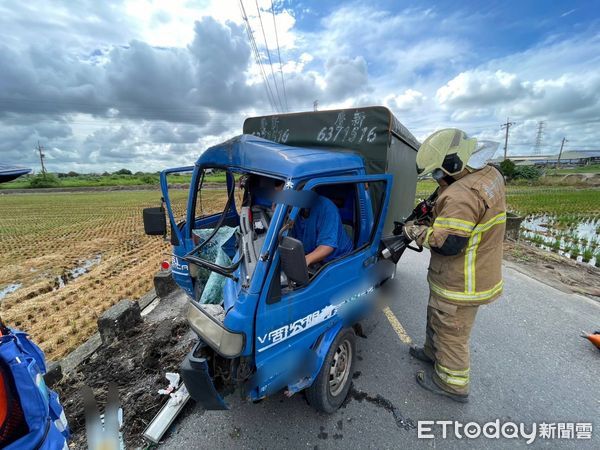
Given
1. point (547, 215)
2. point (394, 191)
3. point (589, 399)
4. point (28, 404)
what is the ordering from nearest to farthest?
point (28, 404) < point (589, 399) < point (394, 191) < point (547, 215)

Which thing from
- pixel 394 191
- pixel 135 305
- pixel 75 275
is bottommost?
pixel 75 275

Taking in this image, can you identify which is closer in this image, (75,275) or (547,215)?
(75,275)

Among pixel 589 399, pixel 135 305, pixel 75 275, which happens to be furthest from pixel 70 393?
pixel 75 275

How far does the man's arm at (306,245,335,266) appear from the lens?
7.22 feet

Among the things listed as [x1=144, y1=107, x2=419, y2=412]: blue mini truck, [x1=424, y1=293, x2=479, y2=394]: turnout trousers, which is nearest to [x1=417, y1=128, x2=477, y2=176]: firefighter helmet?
[x1=144, y1=107, x2=419, y2=412]: blue mini truck

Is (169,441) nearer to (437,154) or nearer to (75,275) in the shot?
(437,154)

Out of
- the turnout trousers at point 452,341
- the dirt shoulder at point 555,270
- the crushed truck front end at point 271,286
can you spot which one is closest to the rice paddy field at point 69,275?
the crushed truck front end at point 271,286

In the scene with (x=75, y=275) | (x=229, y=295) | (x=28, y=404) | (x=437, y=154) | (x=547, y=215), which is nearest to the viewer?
(x=28, y=404)

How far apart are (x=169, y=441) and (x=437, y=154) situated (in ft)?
10.6

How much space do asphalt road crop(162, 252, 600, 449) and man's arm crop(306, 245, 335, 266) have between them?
1.39 m

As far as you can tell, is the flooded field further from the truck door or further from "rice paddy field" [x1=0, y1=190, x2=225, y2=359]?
"rice paddy field" [x1=0, y1=190, x2=225, y2=359]

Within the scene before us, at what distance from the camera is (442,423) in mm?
2312

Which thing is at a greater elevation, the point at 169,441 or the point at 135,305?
the point at 135,305

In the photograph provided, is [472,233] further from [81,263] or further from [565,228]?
[565,228]
